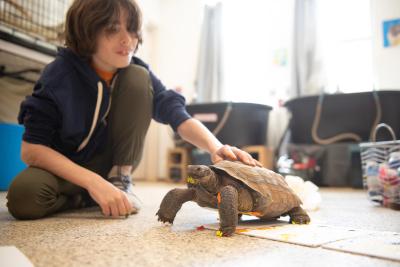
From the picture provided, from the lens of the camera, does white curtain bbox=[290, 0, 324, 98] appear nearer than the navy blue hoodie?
No

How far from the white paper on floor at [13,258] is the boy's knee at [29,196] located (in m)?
0.36

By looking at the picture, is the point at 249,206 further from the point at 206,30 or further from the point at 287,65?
the point at 206,30

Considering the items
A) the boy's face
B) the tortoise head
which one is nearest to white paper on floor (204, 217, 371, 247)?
the tortoise head

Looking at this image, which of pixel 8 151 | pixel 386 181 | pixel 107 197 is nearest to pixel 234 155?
pixel 107 197

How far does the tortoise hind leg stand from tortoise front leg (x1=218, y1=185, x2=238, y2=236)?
0.81 feet

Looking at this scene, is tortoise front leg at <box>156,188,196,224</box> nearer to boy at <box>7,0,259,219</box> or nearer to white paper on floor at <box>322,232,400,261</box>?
boy at <box>7,0,259,219</box>

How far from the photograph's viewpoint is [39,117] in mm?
989

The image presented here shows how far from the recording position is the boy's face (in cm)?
103

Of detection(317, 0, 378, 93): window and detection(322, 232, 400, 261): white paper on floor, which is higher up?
detection(317, 0, 378, 93): window

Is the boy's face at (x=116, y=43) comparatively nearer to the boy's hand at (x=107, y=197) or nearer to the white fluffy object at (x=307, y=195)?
the boy's hand at (x=107, y=197)

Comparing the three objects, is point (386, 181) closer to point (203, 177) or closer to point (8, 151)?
point (203, 177)

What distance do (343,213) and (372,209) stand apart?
0.61ft

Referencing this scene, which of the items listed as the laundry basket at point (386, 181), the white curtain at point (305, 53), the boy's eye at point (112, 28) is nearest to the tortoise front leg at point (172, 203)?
the boy's eye at point (112, 28)

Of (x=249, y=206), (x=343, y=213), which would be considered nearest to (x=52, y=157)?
(x=249, y=206)
